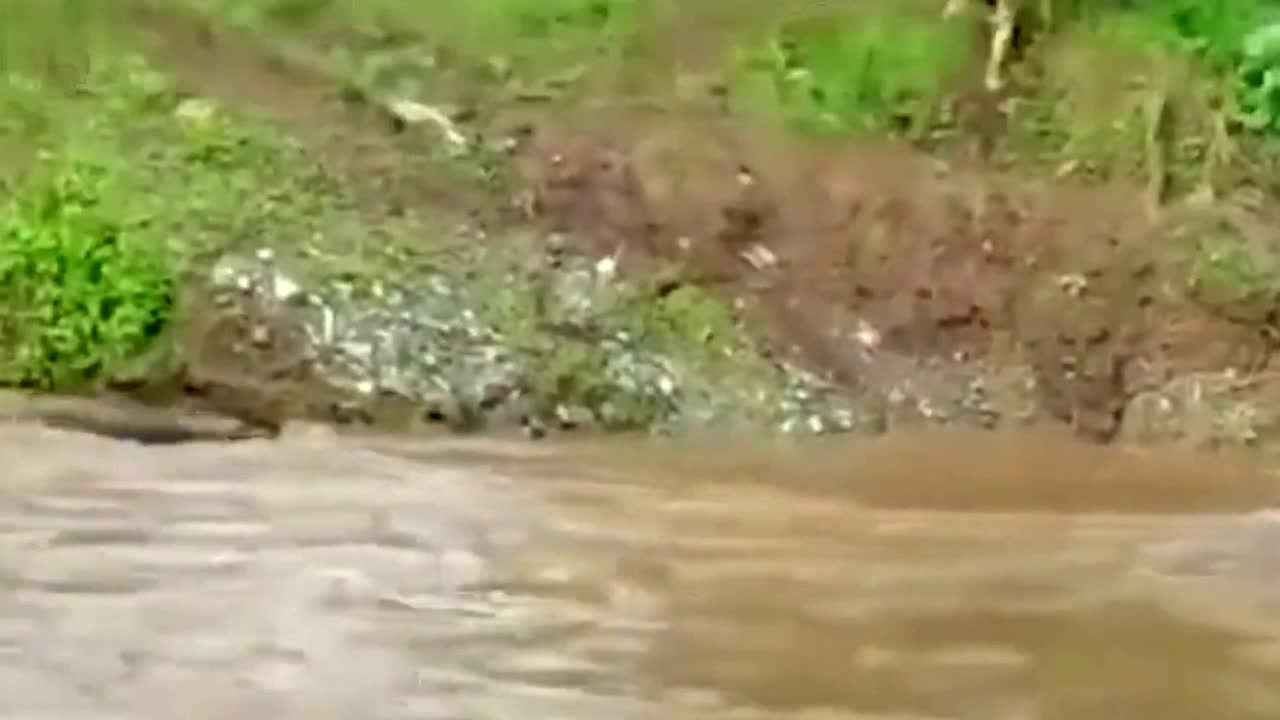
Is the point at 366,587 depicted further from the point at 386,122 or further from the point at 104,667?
the point at 386,122

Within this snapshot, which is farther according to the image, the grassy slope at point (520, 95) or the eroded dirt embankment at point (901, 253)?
the grassy slope at point (520, 95)

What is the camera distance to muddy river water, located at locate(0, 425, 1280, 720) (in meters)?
5.45

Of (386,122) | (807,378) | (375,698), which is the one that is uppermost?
(386,122)

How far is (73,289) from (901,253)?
9.61 ft

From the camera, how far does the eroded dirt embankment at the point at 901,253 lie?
8469 millimetres

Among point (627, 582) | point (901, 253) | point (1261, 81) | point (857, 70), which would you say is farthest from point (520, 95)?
point (627, 582)

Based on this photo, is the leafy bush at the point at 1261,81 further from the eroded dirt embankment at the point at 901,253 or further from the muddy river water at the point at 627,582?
the muddy river water at the point at 627,582

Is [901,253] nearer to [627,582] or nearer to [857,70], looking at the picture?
[857,70]

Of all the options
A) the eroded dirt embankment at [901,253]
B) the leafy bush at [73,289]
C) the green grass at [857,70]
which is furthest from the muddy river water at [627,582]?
the green grass at [857,70]

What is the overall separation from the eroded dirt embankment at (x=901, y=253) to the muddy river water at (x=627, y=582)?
43 centimetres

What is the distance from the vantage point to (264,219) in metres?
8.73

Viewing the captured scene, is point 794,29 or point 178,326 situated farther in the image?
point 794,29

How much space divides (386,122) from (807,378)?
1939 millimetres

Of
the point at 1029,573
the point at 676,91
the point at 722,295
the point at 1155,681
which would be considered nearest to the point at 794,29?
the point at 676,91
